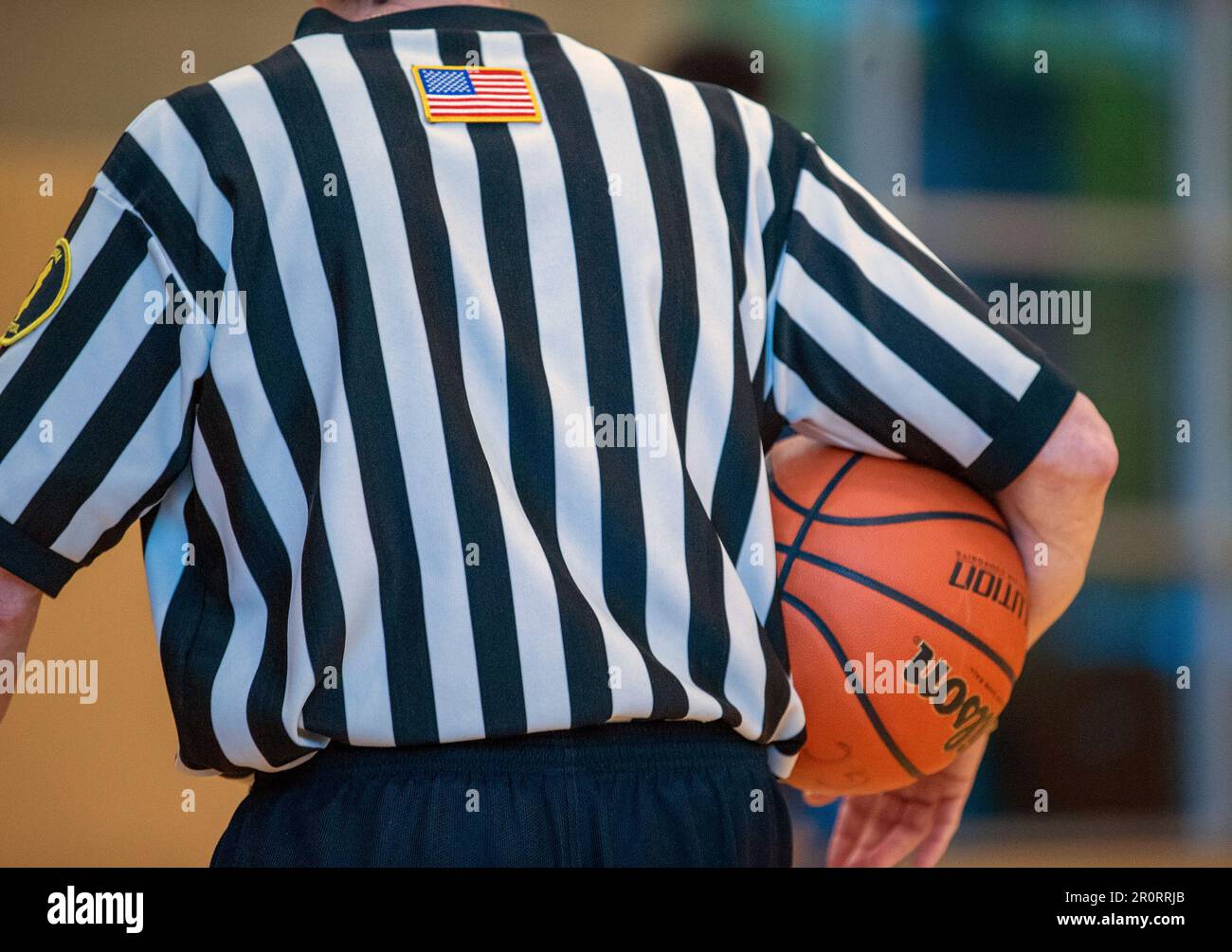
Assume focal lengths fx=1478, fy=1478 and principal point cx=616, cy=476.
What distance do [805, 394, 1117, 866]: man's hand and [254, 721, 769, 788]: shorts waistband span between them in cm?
47

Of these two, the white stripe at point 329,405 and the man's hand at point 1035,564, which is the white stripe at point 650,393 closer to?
the white stripe at point 329,405

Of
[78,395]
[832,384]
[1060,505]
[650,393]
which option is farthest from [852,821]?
[78,395]

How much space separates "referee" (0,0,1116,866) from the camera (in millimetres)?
1310

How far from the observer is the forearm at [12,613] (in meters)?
1.38

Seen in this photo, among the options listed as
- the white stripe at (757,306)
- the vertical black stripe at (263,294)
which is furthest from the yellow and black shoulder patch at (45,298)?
the white stripe at (757,306)

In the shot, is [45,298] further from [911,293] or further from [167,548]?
[911,293]

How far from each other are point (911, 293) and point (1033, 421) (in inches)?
7.4

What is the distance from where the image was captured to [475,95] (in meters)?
1.44

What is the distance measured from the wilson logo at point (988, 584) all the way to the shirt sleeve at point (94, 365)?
803 millimetres

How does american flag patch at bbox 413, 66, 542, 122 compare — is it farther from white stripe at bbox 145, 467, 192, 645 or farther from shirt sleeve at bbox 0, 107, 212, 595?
white stripe at bbox 145, 467, 192, 645

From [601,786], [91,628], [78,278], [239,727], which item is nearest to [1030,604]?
[601,786]

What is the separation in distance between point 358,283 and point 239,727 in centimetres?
41

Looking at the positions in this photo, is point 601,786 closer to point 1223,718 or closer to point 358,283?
point 358,283
